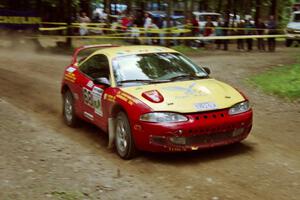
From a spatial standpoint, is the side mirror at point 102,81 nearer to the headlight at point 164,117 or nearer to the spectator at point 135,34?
the headlight at point 164,117

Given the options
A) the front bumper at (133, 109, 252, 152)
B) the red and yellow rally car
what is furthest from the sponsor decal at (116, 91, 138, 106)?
the front bumper at (133, 109, 252, 152)

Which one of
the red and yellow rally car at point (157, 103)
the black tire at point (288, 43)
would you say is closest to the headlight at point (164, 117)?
the red and yellow rally car at point (157, 103)

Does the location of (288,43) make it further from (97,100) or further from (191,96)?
(191,96)

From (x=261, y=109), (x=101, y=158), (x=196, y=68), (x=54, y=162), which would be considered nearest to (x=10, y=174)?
(x=54, y=162)

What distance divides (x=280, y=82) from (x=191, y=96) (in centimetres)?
716

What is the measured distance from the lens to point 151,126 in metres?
6.86

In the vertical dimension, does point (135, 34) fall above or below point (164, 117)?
below

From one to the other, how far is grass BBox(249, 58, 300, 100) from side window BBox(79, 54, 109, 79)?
5110mm

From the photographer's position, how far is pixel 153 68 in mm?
8117

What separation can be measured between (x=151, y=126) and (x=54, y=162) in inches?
56.0

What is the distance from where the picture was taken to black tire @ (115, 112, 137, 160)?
7207 millimetres

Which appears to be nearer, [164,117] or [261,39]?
[164,117]

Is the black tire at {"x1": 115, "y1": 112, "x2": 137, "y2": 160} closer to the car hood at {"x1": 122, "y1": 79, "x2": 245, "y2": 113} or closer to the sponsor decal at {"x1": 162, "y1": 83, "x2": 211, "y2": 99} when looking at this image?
the car hood at {"x1": 122, "y1": 79, "x2": 245, "y2": 113}

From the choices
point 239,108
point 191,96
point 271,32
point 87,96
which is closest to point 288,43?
point 271,32
